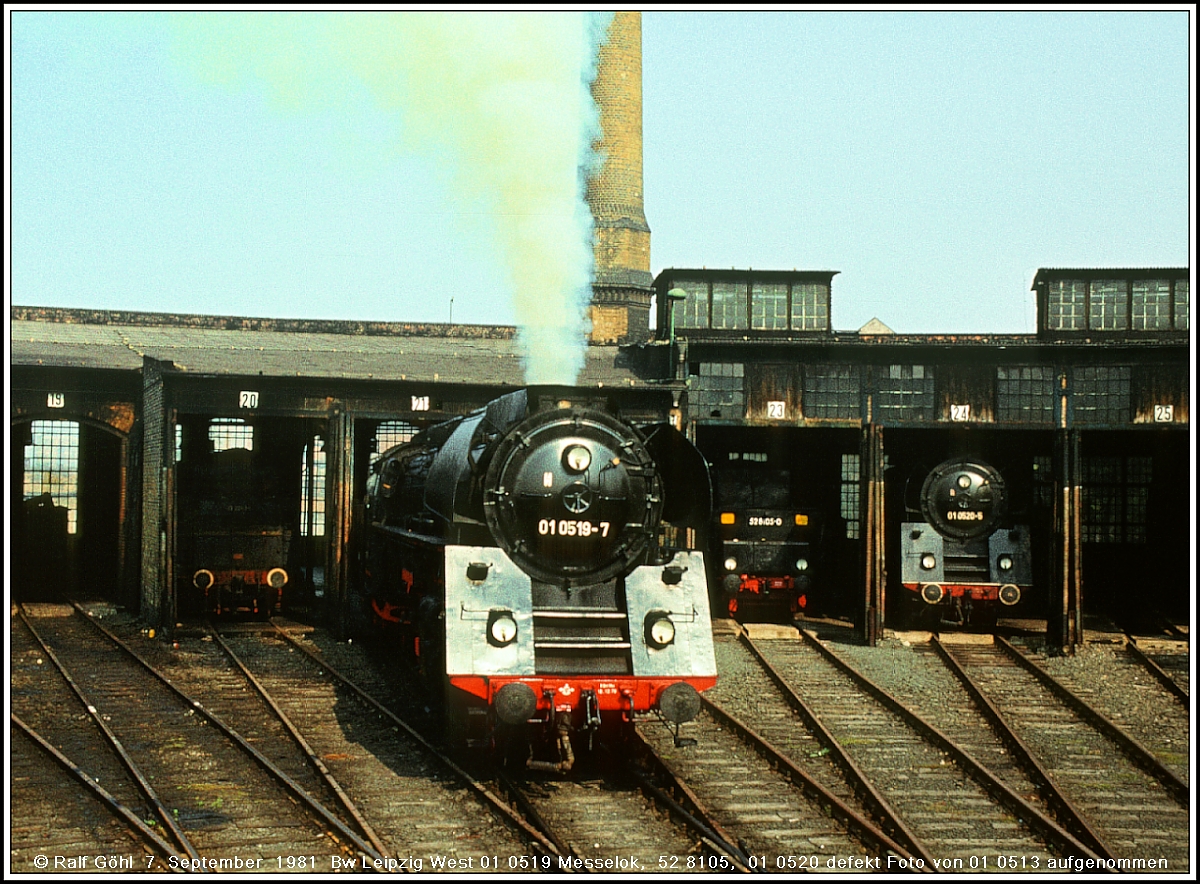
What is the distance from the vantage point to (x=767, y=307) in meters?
25.5

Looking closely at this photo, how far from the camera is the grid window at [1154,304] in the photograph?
79.0ft

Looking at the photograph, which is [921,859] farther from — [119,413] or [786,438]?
[119,413]

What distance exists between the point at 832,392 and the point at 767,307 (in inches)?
264

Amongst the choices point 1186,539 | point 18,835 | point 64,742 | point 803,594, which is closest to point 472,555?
point 18,835

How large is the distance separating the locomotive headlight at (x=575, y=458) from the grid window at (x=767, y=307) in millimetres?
16777

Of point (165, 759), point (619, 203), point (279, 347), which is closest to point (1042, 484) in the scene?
point (619, 203)

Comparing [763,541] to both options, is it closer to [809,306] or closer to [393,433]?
[809,306]

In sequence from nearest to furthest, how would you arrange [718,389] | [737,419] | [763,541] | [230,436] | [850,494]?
[763,541]
[737,419]
[718,389]
[850,494]
[230,436]

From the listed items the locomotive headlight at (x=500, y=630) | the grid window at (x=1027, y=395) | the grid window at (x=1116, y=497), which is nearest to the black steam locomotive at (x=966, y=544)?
the grid window at (x=1027, y=395)

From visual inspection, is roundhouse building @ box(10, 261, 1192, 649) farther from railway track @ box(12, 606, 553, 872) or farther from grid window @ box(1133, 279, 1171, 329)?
railway track @ box(12, 606, 553, 872)

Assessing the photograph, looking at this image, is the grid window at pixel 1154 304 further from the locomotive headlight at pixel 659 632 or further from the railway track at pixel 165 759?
the railway track at pixel 165 759

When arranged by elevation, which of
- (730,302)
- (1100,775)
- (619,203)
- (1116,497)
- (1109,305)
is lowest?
(1100,775)

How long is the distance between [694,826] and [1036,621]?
14379mm

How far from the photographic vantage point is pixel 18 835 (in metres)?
7.84
